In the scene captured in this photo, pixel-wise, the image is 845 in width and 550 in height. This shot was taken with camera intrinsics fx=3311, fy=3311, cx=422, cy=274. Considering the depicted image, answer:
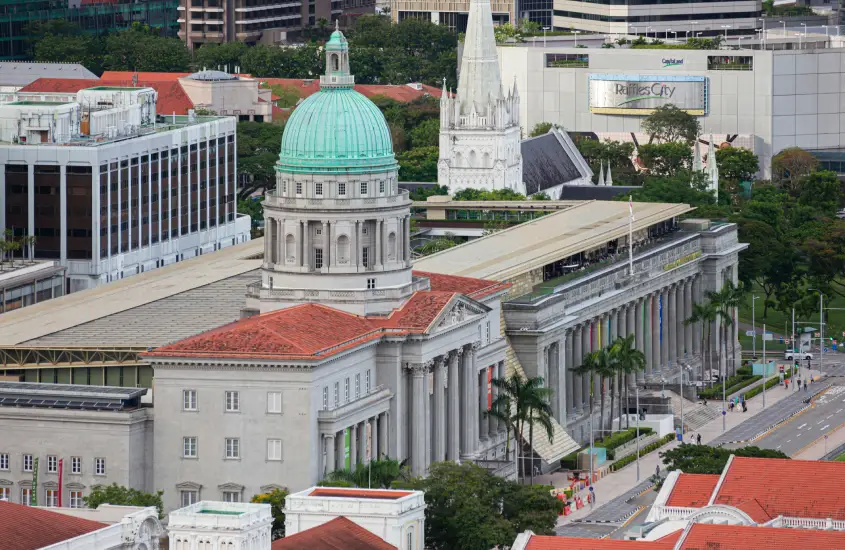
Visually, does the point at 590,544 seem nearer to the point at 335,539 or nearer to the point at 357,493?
the point at 335,539

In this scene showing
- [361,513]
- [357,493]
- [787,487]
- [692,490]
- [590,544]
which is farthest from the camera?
[692,490]

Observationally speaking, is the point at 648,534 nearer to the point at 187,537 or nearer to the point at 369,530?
the point at 369,530

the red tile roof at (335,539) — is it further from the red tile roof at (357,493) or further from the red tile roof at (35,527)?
the red tile roof at (35,527)

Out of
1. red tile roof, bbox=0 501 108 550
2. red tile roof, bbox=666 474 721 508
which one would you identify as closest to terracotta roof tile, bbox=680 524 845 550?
red tile roof, bbox=666 474 721 508

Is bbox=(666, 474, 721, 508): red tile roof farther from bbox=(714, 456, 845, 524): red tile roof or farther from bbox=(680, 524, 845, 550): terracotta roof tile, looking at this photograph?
bbox=(680, 524, 845, 550): terracotta roof tile

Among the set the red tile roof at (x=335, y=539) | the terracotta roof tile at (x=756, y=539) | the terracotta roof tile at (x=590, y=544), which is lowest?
the red tile roof at (x=335, y=539)

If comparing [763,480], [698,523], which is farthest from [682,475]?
[698,523]

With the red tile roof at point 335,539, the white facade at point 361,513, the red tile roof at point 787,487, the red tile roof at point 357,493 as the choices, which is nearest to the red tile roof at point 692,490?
the red tile roof at point 787,487

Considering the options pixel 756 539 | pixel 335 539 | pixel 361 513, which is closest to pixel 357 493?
pixel 361 513

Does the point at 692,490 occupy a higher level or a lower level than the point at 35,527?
lower
